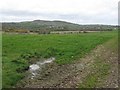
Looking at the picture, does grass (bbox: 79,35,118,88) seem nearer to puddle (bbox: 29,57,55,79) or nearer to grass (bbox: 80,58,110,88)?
grass (bbox: 80,58,110,88)

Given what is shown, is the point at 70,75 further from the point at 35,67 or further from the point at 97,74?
the point at 35,67

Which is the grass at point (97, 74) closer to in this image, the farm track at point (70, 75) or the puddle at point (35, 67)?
the farm track at point (70, 75)

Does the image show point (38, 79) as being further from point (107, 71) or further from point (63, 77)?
point (107, 71)

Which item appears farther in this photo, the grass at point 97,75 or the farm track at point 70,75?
the farm track at point 70,75

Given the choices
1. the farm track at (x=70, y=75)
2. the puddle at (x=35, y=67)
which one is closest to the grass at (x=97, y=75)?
the farm track at (x=70, y=75)

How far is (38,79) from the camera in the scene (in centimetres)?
2378

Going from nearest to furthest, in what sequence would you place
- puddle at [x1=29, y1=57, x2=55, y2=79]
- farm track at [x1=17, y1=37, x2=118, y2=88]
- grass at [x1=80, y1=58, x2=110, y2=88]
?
grass at [x1=80, y1=58, x2=110, y2=88]
farm track at [x1=17, y1=37, x2=118, y2=88]
puddle at [x1=29, y1=57, x2=55, y2=79]

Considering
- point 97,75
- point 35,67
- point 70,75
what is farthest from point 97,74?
point 35,67

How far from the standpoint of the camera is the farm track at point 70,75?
2145 cm

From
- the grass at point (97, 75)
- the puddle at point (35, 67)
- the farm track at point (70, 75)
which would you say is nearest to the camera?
the grass at point (97, 75)

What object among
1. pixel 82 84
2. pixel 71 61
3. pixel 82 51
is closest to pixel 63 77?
pixel 82 84

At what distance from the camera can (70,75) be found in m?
24.4

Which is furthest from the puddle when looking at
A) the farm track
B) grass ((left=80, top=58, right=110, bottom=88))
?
grass ((left=80, top=58, right=110, bottom=88))

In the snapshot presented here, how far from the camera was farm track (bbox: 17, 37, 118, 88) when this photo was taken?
21.5m
